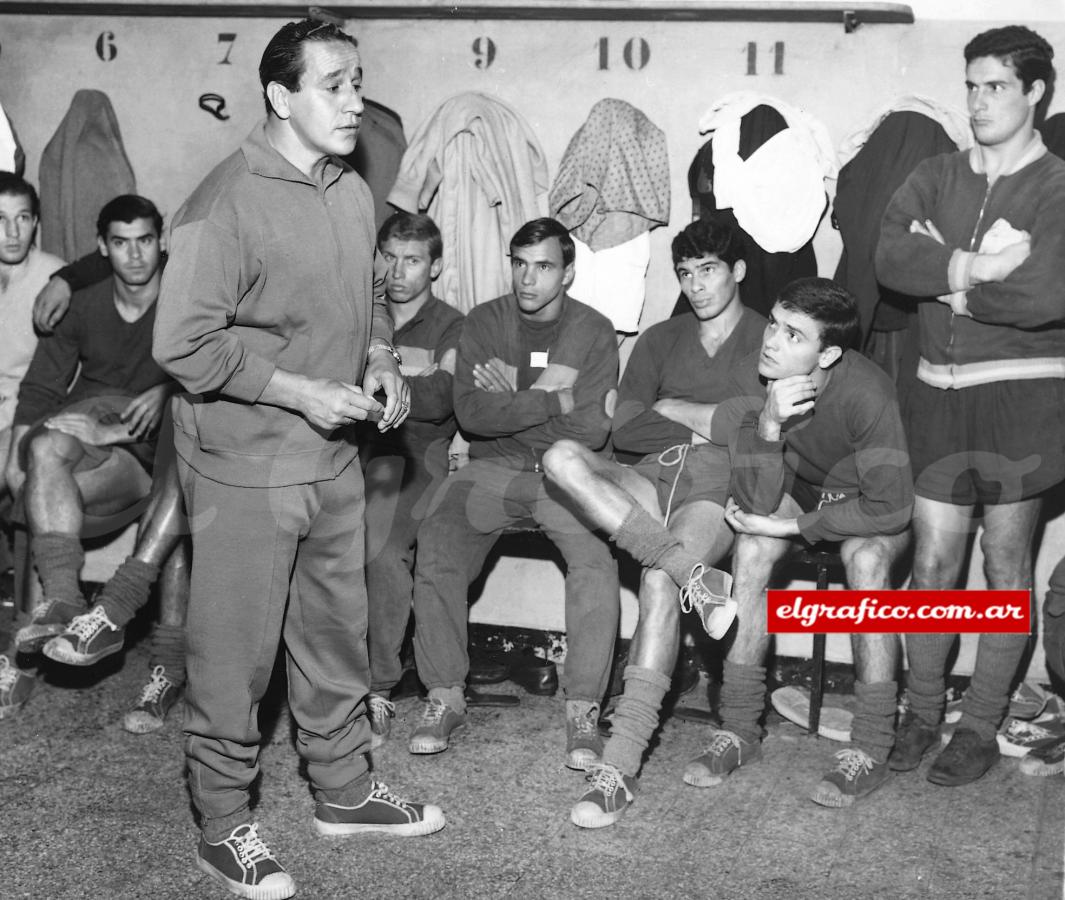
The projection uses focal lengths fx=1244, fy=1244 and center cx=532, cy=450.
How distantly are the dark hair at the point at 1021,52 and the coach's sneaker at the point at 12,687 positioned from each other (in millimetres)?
2970

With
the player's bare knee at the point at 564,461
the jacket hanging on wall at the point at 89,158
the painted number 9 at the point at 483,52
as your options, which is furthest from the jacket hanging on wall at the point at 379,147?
the player's bare knee at the point at 564,461

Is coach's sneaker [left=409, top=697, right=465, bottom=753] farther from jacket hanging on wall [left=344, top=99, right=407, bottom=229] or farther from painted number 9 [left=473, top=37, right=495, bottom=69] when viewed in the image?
painted number 9 [left=473, top=37, right=495, bottom=69]

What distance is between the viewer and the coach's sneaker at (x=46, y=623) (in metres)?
3.20

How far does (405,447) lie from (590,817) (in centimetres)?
132

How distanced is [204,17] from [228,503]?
230 centimetres

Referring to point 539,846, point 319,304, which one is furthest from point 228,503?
point 539,846

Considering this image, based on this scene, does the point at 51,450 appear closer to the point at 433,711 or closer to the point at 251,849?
the point at 433,711

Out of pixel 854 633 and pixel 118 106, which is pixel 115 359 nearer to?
pixel 118 106

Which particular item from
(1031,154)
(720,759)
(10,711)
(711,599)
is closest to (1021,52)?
(1031,154)

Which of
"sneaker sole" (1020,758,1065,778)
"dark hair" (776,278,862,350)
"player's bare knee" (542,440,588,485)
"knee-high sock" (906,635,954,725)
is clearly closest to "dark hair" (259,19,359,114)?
"player's bare knee" (542,440,588,485)

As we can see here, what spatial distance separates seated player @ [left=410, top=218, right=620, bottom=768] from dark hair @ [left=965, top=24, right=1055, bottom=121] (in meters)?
1.23

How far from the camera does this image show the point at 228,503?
236cm

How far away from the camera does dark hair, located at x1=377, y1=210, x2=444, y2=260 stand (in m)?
3.76

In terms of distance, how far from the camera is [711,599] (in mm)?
2934
